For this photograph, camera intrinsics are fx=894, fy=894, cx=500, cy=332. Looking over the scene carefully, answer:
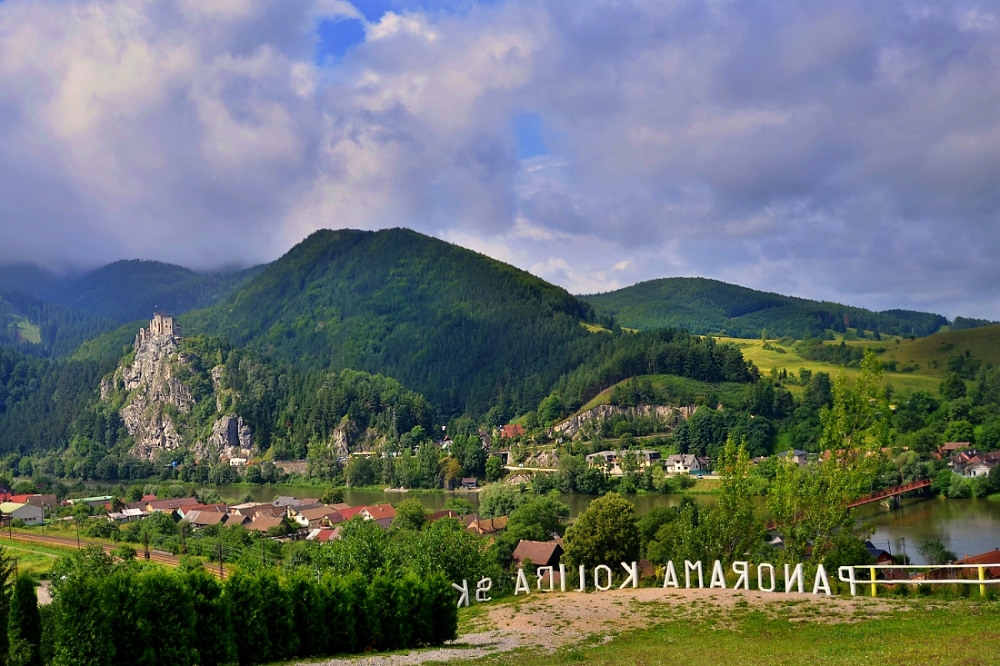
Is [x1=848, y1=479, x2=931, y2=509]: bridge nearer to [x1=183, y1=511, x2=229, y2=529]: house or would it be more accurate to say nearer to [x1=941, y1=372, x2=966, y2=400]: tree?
[x1=941, y1=372, x2=966, y2=400]: tree

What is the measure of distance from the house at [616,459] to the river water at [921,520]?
17.1 m

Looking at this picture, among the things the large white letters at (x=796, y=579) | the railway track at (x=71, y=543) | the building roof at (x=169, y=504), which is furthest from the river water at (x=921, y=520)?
the railway track at (x=71, y=543)

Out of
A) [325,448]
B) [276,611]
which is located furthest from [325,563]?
[325,448]

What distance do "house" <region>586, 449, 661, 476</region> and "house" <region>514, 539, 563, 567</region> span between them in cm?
6677

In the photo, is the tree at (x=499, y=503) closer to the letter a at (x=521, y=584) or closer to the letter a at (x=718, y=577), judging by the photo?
the letter a at (x=521, y=584)

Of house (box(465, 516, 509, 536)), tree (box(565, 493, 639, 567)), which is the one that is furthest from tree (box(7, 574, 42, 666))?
house (box(465, 516, 509, 536))

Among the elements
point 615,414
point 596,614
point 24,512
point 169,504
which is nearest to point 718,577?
point 596,614

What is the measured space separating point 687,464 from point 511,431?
58.3 metres

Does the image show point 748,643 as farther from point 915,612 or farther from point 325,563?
point 325,563

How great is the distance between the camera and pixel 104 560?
2162 inches

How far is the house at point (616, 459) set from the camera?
456 ft

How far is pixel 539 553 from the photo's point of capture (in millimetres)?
68125

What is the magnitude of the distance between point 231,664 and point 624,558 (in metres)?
40.2

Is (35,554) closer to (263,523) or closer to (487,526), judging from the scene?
(263,523)
